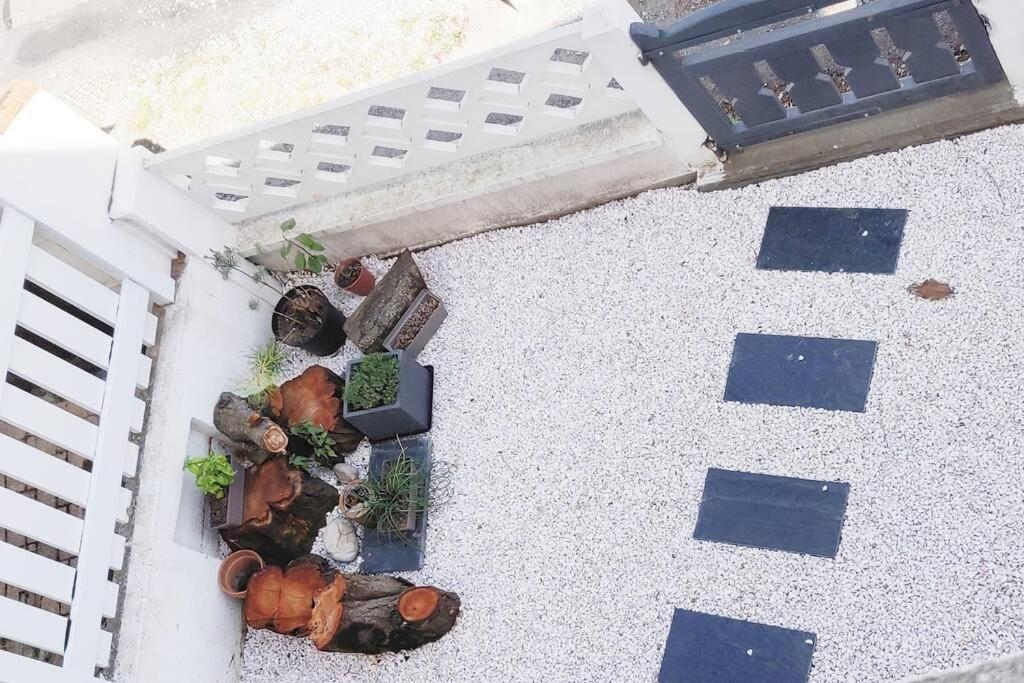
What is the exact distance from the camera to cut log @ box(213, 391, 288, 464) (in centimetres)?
543

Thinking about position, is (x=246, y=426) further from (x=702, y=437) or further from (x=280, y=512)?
(x=702, y=437)

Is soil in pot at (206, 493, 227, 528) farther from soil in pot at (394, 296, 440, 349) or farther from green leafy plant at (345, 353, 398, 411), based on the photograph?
soil in pot at (394, 296, 440, 349)

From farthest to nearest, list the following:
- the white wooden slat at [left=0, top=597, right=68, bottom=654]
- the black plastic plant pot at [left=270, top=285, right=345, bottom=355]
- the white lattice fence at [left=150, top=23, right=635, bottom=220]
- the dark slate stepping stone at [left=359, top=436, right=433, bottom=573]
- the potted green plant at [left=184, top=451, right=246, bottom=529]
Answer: the black plastic plant pot at [left=270, top=285, right=345, bottom=355], the potted green plant at [left=184, top=451, right=246, bottom=529], the dark slate stepping stone at [left=359, top=436, right=433, bottom=573], the white lattice fence at [left=150, top=23, right=635, bottom=220], the white wooden slat at [left=0, top=597, right=68, bottom=654]

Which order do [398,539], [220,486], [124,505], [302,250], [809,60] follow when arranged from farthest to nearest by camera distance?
[302,250] < [220,486] < [398,539] < [124,505] < [809,60]

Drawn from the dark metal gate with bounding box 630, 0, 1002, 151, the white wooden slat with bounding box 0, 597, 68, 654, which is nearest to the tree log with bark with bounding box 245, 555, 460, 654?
the white wooden slat with bounding box 0, 597, 68, 654

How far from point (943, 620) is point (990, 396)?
930 millimetres

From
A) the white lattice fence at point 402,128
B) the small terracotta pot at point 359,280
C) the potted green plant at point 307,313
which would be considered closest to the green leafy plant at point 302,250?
the potted green plant at point 307,313

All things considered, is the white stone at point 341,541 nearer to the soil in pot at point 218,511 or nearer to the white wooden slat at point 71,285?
the soil in pot at point 218,511

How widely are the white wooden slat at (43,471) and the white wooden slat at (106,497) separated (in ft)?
0.20

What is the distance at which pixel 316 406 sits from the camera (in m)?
5.57

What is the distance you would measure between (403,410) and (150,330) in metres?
1.40

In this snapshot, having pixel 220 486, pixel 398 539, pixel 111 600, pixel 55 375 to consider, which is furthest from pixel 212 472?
pixel 398 539

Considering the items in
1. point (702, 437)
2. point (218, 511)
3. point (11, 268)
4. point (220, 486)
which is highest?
point (11, 268)

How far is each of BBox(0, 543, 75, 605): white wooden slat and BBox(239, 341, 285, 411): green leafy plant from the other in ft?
4.31
